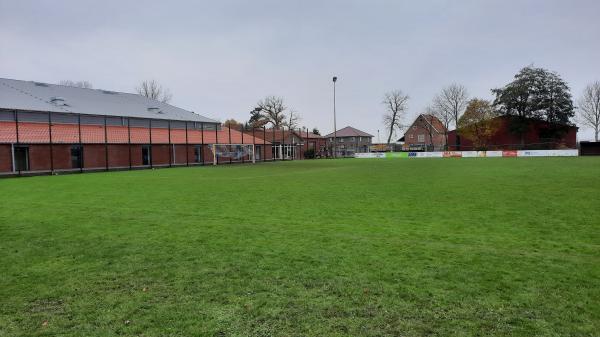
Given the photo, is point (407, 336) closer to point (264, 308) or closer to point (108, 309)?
point (264, 308)

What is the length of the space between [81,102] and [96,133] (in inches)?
232

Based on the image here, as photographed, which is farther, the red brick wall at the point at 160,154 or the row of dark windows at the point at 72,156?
the red brick wall at the point at 160,154

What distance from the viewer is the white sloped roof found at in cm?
3644

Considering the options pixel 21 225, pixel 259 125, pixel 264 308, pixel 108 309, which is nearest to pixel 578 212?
pixel 264 308

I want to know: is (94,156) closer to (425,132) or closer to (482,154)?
(482,154)

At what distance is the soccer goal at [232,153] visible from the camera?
48.6 meters

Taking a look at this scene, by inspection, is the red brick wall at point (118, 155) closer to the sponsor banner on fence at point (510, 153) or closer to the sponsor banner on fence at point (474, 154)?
the sponsor banner on fence at point (474, 154)

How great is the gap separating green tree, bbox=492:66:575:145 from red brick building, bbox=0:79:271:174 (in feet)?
141

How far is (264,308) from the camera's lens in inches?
161

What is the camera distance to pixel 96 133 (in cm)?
3856

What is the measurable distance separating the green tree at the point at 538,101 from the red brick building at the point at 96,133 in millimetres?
43001

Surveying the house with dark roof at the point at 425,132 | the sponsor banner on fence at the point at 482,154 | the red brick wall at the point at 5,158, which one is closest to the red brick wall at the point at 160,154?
the red brick wall at the point at 5,158

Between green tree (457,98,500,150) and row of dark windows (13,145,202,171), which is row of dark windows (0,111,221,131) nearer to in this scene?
row of dark windows (13,145,202,171)

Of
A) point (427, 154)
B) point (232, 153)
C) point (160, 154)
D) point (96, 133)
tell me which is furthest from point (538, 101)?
point (96, 133)
